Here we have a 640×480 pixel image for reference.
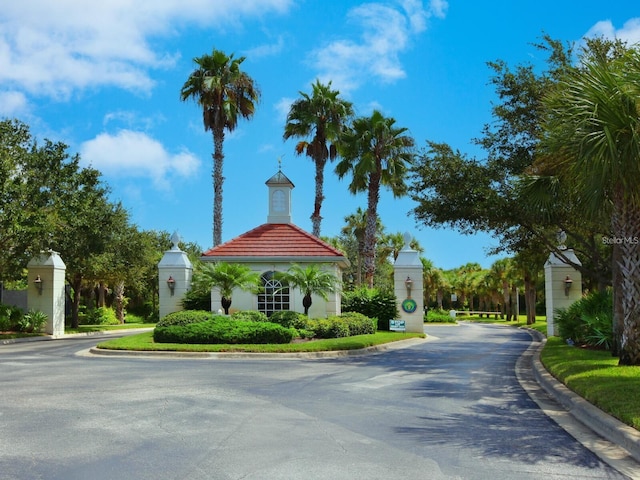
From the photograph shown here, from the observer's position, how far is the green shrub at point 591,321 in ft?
57.9

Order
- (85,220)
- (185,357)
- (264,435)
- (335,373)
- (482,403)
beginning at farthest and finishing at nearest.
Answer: (85,220)
(185,357)
(335,373)
(482,403)
(264,435)

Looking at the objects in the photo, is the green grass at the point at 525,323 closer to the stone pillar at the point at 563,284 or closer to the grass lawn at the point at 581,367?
the stone pillar at the point at 563,284

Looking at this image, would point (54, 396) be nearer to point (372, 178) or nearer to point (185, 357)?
point (185, 357)

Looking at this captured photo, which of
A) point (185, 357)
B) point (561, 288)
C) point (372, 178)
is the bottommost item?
point (185, 357)

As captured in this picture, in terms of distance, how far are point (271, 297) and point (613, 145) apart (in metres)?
19.1

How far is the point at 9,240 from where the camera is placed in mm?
28031

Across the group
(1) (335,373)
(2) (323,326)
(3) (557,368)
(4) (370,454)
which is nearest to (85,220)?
(2) (323,326)

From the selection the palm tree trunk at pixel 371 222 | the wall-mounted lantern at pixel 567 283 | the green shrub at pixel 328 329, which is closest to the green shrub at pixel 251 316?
the green shrub at pixel 328 329

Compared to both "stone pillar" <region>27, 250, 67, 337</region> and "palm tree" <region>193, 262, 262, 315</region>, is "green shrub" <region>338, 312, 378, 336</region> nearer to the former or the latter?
"palm tree" <region>193, 262, 262, 315</region>

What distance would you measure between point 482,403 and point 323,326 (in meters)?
14.0

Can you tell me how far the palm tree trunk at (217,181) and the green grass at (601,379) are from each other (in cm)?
2315

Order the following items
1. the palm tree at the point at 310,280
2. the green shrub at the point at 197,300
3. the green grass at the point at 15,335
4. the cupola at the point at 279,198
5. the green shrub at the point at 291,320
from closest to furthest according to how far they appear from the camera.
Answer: the green shrub at the point at 291,320
the palm tree at the point at 310,280
the green grass at the point at 15,335
the green shrub at the point at 197,300
the cupola at the point at 279,198

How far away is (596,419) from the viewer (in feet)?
28.4

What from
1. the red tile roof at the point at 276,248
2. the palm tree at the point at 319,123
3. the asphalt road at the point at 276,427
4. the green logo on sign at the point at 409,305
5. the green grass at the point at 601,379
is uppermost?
the palm tree at the point at 319,123
